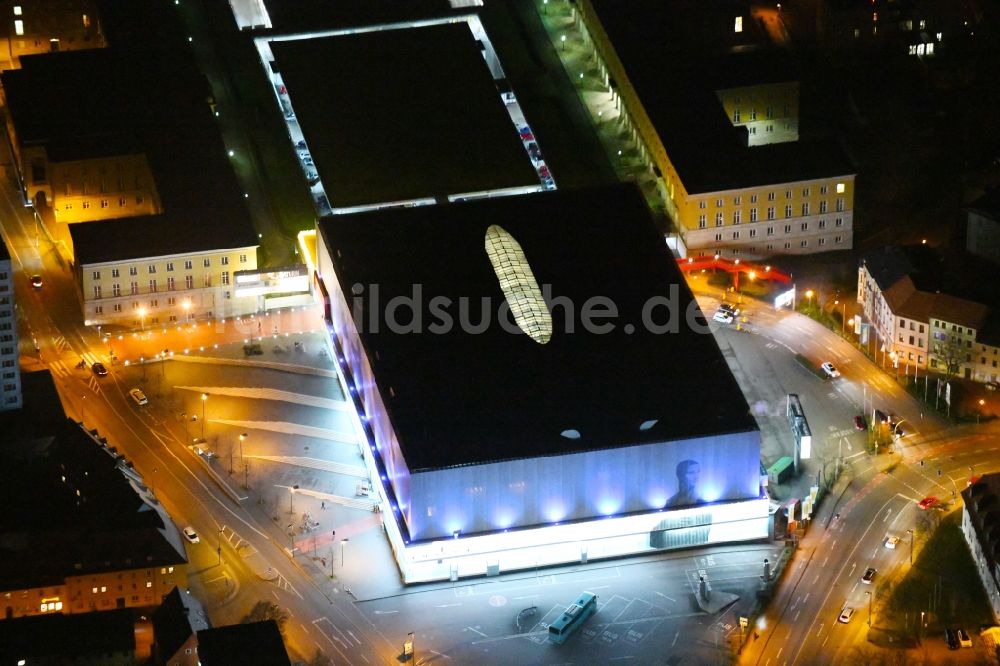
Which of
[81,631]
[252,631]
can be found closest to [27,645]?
[81,631]

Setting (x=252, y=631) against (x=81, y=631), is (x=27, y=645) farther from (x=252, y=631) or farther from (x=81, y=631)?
(x=252, y=631)
